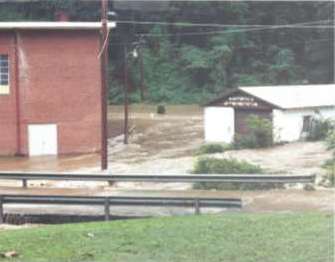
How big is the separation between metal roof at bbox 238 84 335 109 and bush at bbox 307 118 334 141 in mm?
1054

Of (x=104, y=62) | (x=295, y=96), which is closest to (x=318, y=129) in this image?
(x=295, y=96)

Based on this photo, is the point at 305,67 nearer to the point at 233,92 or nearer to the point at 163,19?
the point at 163,19

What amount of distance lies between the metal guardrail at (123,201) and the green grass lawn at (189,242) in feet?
12.1

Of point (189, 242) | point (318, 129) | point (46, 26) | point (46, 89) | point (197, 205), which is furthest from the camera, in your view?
point (318, 129)

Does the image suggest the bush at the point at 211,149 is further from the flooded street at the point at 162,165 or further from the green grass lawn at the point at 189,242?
the green grass lawn at the point at 189,242

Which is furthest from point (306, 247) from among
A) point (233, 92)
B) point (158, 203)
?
point (233, 92)

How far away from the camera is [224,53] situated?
96062mm

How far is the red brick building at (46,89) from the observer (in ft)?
127

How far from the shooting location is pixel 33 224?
14000 millimetres

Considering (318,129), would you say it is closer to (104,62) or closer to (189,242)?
(104,62)

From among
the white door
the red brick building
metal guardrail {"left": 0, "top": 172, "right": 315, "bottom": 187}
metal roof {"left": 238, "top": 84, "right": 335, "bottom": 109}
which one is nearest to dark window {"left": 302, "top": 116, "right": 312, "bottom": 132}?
metal roof {"left": 238, "top": 84, "right": 335, "bottom": 109}

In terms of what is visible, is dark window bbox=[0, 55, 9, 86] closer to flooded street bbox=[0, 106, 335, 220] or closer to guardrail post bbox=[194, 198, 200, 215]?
flooded street bbox=[0, 106, 335, 220]

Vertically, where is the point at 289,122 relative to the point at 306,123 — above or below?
above

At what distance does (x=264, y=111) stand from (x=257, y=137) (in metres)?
4.13
